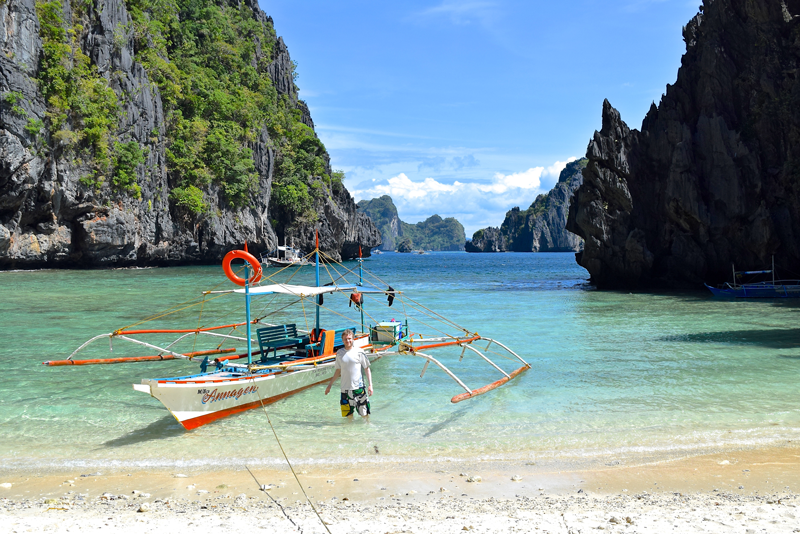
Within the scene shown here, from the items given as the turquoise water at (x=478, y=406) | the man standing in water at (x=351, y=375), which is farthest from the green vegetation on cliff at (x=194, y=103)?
the man standing in water at (x=351, y=375)

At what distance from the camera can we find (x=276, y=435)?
10055mm

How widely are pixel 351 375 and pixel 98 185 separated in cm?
5089

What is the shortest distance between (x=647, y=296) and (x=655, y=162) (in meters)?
11.7

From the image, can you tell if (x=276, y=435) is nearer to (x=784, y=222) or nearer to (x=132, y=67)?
(x=784, y=222)

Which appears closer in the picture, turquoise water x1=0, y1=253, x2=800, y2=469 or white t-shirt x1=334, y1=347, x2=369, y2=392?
turquoise water x1=0, y1=253, x2=800, y2=469

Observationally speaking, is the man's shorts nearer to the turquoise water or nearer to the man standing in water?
the man standing in water

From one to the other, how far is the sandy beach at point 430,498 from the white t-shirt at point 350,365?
1.89 metres

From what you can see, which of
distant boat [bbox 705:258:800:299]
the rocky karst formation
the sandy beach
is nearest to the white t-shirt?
the sandy beach

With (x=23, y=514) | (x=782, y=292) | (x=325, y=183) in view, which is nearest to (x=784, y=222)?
(x=782, y=292)

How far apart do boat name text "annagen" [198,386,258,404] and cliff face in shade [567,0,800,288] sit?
1380 inches

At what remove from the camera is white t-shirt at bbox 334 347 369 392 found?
10.1 metres

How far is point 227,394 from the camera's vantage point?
10.8 metres

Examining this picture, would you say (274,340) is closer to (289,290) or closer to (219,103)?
(289,290)

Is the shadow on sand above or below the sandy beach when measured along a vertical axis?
below
